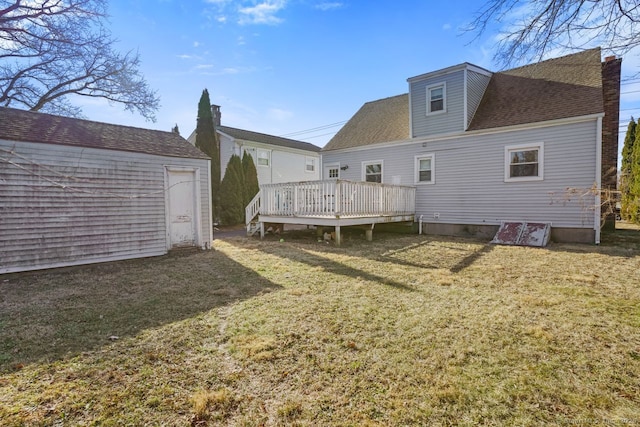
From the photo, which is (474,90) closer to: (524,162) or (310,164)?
(524,162)

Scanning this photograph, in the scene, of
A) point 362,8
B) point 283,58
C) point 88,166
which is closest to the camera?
point 88,166

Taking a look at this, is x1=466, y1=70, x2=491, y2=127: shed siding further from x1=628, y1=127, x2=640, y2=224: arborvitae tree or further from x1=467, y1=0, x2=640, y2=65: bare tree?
x1=628, y1=127, x2=640, y2=224: arborvitae tree

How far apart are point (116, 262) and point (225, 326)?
Result: 4.96m

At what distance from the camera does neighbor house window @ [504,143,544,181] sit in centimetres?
955

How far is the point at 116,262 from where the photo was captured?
706cm

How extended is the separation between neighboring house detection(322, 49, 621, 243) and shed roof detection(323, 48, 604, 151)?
0.03 meters

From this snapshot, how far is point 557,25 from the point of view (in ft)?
12.3

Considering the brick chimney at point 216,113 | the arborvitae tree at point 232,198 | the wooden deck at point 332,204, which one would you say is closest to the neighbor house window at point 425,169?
the wooden deck at point 332,204

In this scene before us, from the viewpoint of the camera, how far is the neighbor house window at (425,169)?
11.7 m

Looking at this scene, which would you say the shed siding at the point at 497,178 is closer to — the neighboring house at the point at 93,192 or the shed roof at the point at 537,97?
the shed roof at the point at 537,97

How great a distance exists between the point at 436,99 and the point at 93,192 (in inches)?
431

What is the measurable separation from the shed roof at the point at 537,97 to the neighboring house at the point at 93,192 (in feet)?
26.1

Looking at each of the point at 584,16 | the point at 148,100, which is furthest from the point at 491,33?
the point at 148,100

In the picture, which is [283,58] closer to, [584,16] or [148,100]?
[148,100]
